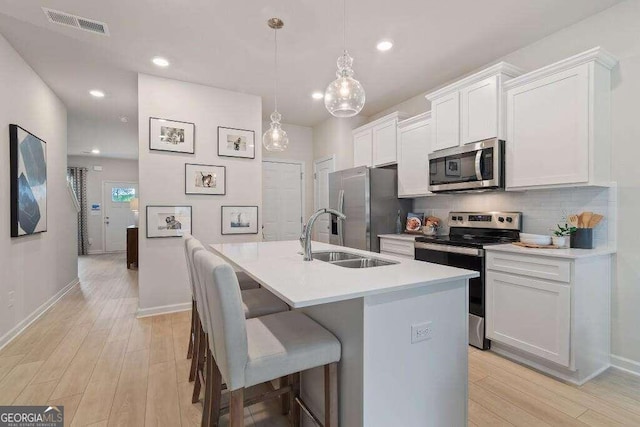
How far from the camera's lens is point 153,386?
2.07 meters

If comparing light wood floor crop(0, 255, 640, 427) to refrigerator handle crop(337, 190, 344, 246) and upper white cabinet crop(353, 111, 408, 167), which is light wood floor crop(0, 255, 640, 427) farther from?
upper white cabinet crop(353, 111, 408, 167)

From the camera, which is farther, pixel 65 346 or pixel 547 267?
pixel 65 346

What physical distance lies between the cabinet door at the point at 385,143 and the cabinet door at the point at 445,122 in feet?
2.29

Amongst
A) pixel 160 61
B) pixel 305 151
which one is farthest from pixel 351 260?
pixel 305 151

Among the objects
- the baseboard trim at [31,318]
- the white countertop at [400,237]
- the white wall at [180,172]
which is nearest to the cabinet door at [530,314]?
the white countertop at [400,237]

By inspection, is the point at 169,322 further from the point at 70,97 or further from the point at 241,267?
the point at 70,97

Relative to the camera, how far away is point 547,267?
218 centimetres

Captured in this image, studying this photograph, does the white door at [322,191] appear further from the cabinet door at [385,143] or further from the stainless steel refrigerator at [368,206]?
the cabinet door at [385,143]

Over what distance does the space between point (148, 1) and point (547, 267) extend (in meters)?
3.52

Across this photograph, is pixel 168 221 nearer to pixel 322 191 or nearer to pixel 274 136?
pixel 274 136

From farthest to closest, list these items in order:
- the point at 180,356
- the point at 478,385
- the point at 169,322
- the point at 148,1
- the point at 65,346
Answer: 1. the point at 169,322
2. the point at 65,346
3. the point at 180,356
4. the point at 148,1
5. the point at 478,385

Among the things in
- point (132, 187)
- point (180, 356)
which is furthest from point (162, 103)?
point (132, 187)

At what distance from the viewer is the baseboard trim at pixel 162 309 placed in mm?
3463

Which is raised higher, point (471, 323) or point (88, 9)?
point (88, 9)
